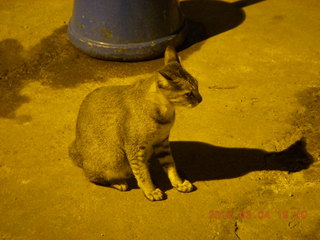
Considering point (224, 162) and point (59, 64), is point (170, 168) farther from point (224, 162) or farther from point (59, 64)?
point (59, 64)

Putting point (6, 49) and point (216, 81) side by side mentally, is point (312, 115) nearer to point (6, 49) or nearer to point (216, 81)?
point (216, 81)

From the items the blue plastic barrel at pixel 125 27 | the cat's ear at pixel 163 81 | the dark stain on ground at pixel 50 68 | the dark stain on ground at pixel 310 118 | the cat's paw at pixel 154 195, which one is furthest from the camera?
the blue plastic barrel at pixel 125 27

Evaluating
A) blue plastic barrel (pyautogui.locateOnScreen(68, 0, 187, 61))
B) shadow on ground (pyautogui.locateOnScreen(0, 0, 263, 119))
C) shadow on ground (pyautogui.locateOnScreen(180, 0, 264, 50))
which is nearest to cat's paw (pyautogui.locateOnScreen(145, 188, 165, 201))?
shadow on ground (pyautogui.locateOnScreen(0, 0, 263, 119))

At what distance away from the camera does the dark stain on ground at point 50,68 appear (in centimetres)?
479

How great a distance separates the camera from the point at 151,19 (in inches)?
197

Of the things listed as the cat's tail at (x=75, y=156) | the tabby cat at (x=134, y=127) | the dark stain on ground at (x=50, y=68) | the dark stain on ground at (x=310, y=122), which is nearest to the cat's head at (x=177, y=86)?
the tabby cat at (x=134, y=127)

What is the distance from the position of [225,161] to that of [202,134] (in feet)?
1.36

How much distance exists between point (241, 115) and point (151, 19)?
175 cm

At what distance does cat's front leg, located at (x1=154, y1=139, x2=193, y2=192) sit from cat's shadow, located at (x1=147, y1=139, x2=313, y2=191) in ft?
0.35

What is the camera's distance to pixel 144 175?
3125 mm

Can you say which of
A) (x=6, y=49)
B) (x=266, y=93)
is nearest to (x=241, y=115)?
(x=266, y=93)

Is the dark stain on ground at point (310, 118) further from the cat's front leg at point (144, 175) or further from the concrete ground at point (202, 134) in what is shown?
the cat's front leg at point (144, 175)

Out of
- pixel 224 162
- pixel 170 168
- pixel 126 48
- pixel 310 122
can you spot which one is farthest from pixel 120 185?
pixel 126 48

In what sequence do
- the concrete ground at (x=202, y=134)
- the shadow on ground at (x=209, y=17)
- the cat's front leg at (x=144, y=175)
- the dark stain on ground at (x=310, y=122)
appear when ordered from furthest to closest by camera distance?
1. the shadow on ground at (x=209, y=17)
2. the dark stain on ground at (x=310, y=122)
3. the concrete ground at (x=202, y=134)
4. the cat's front leg at (x=144, y=175)
